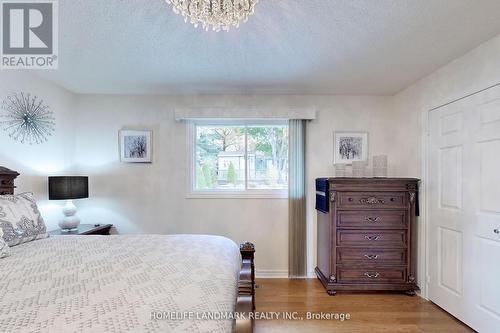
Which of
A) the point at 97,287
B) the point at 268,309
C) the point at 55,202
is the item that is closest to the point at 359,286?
the point at 268,309

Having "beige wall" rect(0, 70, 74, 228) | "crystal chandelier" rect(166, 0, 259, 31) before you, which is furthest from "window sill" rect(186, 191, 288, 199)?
"crystal chandelier" rect(166, 0, 259, 31)

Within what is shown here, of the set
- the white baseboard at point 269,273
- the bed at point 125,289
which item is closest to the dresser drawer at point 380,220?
the white baseboard at point 269,273

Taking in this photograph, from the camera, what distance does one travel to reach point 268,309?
256 centimetres

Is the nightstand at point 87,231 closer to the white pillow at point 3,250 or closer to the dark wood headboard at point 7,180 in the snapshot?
the dark wood headboard at point 7,180

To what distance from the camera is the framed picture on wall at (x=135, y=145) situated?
11.2 ft

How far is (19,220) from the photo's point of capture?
1972 mm

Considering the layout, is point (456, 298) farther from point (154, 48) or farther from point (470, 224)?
point (154, 48)

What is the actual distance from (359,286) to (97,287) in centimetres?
262

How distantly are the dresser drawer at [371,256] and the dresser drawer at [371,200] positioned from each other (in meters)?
0.48

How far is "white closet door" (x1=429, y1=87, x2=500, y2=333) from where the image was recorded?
205 centimetres

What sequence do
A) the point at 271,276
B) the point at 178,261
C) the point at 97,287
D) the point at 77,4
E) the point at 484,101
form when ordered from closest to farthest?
1. the point at 97,287
2. the point at 178,261
3. the point at 77,4
4. the point at 484,101
5. the point at 271,276

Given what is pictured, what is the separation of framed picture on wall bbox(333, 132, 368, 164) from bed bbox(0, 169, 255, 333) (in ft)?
7.06

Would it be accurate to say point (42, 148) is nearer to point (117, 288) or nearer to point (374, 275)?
point (117, 288)

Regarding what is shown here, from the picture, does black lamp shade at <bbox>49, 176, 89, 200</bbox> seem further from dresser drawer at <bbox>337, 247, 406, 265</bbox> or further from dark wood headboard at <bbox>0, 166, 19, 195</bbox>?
dresser drawer at <bbox>337, 247, 406, 265</bbox>
